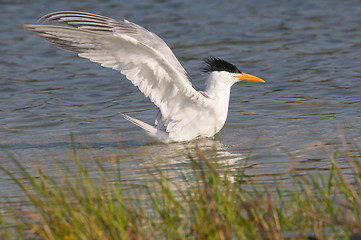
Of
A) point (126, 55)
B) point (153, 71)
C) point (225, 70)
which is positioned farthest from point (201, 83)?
point (126, 55)

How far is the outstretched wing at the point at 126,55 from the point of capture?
232 inches

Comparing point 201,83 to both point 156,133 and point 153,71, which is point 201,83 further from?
point 153,71

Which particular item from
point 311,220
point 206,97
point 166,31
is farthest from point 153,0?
point 311,220

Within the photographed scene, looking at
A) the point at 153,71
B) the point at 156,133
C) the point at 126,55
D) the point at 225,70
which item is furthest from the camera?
the point at 225,70

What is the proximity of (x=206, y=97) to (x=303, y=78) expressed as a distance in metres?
2.89

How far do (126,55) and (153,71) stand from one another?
1.01 feet

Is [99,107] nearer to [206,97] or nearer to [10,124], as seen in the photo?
[10,124]

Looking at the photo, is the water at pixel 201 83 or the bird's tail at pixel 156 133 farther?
the bird's tail at pixel 156 133

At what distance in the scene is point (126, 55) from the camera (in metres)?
6.09

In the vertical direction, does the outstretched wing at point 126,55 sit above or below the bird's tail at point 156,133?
above

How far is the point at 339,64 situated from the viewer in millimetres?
9719

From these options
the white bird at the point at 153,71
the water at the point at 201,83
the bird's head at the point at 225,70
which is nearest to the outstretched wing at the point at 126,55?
the white bird at the point at 153,71

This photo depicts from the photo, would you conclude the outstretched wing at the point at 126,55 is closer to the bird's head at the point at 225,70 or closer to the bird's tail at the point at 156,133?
the bird's tail at the point at 156,133

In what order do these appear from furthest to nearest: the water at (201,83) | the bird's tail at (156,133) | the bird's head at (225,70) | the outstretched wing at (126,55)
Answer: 1. the bird's head at (225,70)
2. the bird's tail at (156,133)
3. the water at (201,83)
4. the outstretched wing at (126,55)
